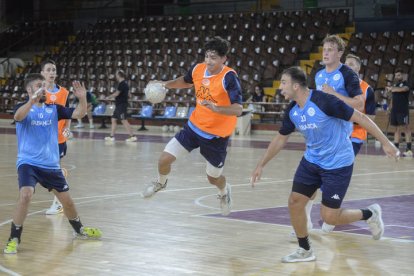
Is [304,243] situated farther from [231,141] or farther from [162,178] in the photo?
[231,141]

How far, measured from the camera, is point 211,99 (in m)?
9.95

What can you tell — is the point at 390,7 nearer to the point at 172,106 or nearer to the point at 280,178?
the point at 172,106

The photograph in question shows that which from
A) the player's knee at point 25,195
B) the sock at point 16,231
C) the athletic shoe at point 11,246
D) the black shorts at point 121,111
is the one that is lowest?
the black shorts at point 121,111

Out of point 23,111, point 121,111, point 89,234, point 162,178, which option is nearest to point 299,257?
point 89,234

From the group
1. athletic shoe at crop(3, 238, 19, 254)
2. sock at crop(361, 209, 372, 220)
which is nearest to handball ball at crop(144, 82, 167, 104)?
athletic shoe at crop(3, 238, 19, 254)

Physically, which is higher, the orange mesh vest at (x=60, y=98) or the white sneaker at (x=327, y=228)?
the orange mesh vest at (x=60, y=98)

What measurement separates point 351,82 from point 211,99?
1.65m

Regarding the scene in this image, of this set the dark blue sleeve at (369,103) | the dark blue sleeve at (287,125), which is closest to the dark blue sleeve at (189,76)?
the dark blue sleeve at (369,103)

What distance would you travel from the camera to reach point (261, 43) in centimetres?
3247

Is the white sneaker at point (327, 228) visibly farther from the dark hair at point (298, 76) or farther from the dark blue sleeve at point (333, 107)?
the dark hair at point (298, 76)

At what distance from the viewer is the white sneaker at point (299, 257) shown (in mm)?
7703

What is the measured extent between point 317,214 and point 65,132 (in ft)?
11.3

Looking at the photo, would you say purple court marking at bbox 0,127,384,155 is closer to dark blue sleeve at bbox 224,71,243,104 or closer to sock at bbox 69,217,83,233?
dark blue sleeve at bbox 224,71,243,104

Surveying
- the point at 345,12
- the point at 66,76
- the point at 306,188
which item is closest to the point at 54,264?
the point at 306,188
